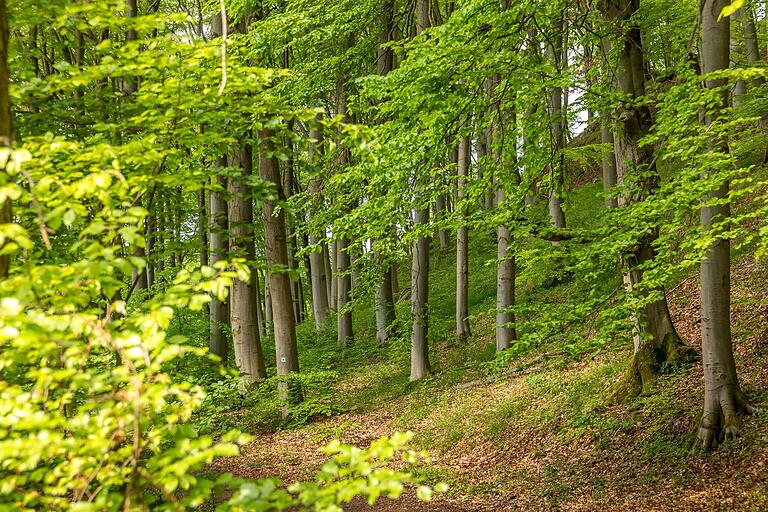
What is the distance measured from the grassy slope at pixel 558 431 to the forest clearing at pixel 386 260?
0.17 feet

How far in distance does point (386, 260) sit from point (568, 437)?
7108mm

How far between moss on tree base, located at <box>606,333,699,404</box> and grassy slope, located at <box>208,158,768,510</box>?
0.73ft

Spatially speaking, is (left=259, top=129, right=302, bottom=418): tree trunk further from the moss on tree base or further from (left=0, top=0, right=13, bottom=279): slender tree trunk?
(left=0, top=0, right=13, bottom=279): slender tree trunk

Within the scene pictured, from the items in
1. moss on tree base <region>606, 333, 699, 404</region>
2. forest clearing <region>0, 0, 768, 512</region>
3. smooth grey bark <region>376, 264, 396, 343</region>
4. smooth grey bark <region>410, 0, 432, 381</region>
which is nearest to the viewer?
forest clearing <region>0, 0, 768, 512</region>

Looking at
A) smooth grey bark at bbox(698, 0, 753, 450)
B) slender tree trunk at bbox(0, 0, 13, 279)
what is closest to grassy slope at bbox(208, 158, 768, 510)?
smooth grey bark at bbox(698, 0, 753, 450)

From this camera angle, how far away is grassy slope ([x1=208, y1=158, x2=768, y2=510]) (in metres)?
7.02

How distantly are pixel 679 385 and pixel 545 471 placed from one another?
8.09ft

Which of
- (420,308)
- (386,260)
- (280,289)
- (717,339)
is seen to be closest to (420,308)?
(420,308)

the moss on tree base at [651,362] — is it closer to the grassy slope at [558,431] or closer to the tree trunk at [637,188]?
the tree trunk at [637,188]

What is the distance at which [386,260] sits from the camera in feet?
49.5

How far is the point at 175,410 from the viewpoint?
2697mm

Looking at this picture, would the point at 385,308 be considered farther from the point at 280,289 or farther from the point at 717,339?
the point at 717,339

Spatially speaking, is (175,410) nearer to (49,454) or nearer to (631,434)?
(49,454)

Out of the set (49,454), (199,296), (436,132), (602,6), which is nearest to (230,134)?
(199,296)
